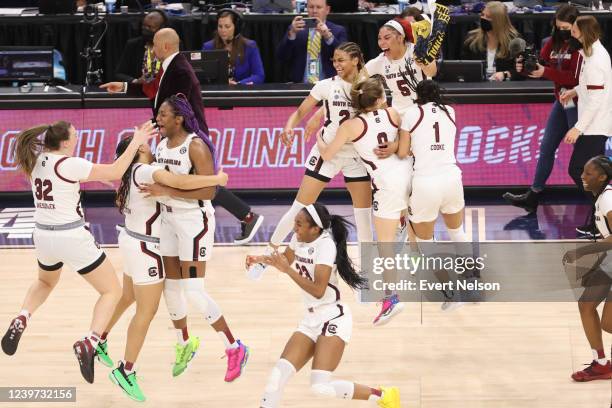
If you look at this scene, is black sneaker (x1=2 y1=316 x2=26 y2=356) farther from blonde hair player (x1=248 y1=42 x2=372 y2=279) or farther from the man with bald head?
the man with bald head

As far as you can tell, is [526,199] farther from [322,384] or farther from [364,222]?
[322,384]

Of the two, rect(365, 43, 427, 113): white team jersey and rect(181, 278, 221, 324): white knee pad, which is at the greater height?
rect(365, 43, 427, 113): white team jersey

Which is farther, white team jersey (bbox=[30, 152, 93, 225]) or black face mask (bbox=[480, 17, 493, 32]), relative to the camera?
black face mask (bbox=[480, 17, 493, 32])

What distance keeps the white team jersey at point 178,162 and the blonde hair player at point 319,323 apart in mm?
818

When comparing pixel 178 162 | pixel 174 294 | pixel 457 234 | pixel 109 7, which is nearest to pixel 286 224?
pixel 457 234

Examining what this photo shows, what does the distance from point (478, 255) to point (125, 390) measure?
3668 mm

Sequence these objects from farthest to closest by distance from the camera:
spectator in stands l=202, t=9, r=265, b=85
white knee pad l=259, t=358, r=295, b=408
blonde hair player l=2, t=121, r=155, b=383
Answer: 1. spectator in stands l=202, t=9, r=265, b=85
2. blonde hair player l=2, t=121, r=155, b=383
3. white knee pad l=259, t=358, r=295, b=408

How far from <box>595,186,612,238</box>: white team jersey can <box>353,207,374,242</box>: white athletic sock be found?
2142mm

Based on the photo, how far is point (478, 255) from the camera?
9430mm

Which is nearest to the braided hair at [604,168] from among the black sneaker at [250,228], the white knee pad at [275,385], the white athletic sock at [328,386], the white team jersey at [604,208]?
the white team jersey at [604,208]

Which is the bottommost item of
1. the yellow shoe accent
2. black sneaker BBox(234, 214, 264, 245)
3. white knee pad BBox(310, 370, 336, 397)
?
black sneaker BBox(234, 214, 264, 245)

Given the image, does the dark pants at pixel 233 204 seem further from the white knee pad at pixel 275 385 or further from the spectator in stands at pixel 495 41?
the white knee pad at pixel 275 385

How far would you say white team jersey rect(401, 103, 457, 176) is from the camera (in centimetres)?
811

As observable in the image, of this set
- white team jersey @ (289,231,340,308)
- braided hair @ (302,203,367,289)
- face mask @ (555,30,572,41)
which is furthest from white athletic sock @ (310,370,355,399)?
face mask @ (555,30,572,41)
